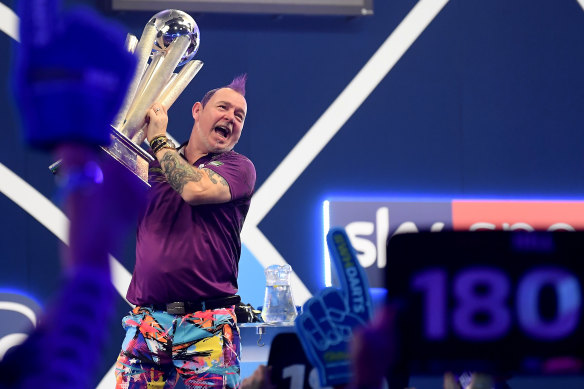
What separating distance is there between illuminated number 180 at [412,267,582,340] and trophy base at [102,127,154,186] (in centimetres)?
151

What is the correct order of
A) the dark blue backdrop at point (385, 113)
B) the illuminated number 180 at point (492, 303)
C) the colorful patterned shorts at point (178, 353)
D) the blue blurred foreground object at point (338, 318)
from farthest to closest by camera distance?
the dark blue backdrop at point (385, 113) < the colorful patterned shorts at point (178, 353) < the blue blurred foreground object at point (338, 318) < the illuminated number 180 at point (492, 303)

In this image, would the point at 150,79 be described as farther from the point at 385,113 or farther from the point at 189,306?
the point at 385,113

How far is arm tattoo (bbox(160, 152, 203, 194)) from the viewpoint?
2.43 metres

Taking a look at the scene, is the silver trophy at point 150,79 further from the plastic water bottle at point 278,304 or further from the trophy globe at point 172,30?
the plastic water bottle at point 278,304

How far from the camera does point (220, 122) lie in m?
2.70

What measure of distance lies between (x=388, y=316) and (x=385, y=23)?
4.25 metres

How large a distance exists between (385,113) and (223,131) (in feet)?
6.96

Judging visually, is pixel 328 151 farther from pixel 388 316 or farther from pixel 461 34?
pixel 388 316

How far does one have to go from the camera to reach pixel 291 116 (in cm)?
459

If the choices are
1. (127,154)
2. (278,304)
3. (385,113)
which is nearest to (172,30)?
(127,154)

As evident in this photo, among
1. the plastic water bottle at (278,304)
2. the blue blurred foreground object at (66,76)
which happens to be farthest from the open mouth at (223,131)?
the blue blurred foreground object at (66,76)

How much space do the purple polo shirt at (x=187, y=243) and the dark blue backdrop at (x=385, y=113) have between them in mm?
1731

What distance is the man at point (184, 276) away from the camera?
7.96 ft

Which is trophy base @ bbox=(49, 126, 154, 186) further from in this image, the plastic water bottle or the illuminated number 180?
the illuminated number 180
